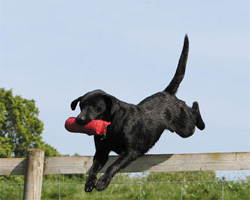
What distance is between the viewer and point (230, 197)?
6.84 metres

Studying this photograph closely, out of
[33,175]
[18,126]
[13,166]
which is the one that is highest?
[18,126]

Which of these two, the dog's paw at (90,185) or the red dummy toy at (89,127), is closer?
the red dummy toy at (89,127)

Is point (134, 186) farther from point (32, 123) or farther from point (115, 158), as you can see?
point (32, 123)

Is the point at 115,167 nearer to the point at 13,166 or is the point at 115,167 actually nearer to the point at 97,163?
the point at 97,163

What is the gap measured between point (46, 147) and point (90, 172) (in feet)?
53.0

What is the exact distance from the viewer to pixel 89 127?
4.18 m

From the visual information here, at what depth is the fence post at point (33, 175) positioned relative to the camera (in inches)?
183

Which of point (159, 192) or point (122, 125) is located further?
point (159, 192)

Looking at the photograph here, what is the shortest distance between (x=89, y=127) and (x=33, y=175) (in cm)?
95

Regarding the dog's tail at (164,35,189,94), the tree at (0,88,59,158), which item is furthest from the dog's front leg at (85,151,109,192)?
the tree at (0,88,59,158)

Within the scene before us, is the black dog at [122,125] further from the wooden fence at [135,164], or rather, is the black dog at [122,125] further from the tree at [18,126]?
the tree at [18,126]

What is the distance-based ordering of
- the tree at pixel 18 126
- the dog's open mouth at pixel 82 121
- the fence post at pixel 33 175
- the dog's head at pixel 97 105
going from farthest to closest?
the tree at pixel 18 126 < the fence post at pixel 33 175 < the dog's head at pixel 97 105 < the dog's open mouth at pixel 82 121

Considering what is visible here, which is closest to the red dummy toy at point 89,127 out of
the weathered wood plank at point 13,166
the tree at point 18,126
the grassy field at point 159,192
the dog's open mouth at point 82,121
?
the dog's open mouth at point 82,121

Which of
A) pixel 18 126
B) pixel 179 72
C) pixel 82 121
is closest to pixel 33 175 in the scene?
pixel 82 121
